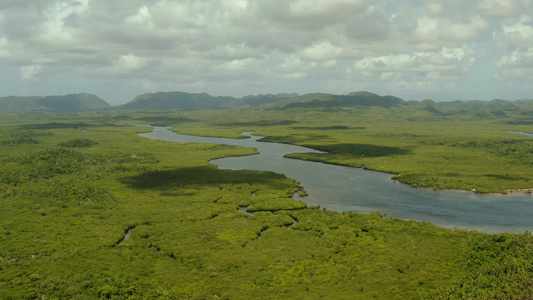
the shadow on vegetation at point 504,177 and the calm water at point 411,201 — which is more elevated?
the shadow on vegetation at point 504,177

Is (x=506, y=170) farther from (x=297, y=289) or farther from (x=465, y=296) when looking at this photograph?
(x=297, y=289)

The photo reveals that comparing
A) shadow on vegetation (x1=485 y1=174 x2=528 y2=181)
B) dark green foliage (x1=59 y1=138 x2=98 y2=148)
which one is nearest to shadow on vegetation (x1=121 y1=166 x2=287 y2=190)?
shadow on vegetation (x1=485 y1=174 x2=528 y2=181)

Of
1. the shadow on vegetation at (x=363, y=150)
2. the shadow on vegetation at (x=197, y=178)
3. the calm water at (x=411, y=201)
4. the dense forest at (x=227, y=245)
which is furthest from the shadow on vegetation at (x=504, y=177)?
the shadow on vegetation at (x=197, y=178)

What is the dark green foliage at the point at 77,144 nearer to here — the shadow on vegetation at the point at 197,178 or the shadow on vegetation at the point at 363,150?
the shadow on vegetation at the point at 197,178

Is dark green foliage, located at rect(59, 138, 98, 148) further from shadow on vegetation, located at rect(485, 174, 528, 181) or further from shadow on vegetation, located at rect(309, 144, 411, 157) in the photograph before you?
shadow on vegetation, located at rect(485, 174, 528, 181)

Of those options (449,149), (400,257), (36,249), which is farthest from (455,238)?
(449,149)
